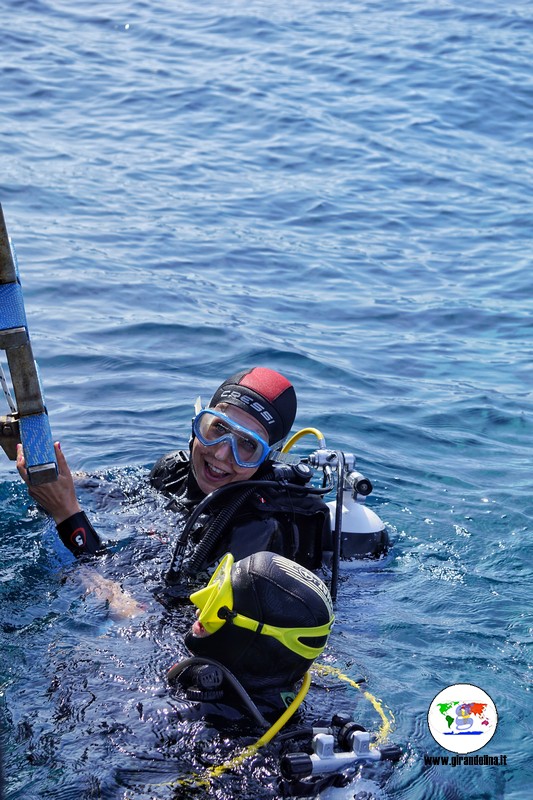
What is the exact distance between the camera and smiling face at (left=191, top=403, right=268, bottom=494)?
4.68m

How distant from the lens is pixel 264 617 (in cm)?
327

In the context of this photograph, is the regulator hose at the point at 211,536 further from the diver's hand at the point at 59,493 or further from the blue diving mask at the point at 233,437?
the diver's hand at the point at 59,493

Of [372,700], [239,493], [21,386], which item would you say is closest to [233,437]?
[239,493]

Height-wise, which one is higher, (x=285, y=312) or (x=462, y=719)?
(x=462, y=719)

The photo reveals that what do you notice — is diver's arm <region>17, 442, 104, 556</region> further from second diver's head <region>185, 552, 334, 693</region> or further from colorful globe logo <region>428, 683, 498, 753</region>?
colorful globe logo <region>428, 683, 498, 753</region>

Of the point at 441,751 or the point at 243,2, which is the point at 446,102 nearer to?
the point at 243,2

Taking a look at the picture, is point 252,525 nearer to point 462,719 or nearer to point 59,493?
point 59,493

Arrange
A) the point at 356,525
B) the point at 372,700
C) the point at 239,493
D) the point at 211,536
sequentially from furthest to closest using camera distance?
the point at 356,525
the point at 239,493
the point at 211,536
the point at 372,700

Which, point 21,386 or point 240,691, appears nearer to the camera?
point 240,691

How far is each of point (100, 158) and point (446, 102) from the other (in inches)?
232

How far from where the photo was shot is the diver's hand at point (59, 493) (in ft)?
14.7

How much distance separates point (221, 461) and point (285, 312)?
15.0 ft

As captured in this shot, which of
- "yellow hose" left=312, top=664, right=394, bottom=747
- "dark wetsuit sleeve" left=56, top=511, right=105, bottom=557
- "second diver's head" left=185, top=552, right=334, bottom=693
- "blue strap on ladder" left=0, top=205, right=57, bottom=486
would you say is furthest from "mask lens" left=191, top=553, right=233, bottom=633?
"dark wetsuit sleeve" left=56, top=511, right=105, bottom=557

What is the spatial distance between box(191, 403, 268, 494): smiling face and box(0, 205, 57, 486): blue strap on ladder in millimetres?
736
